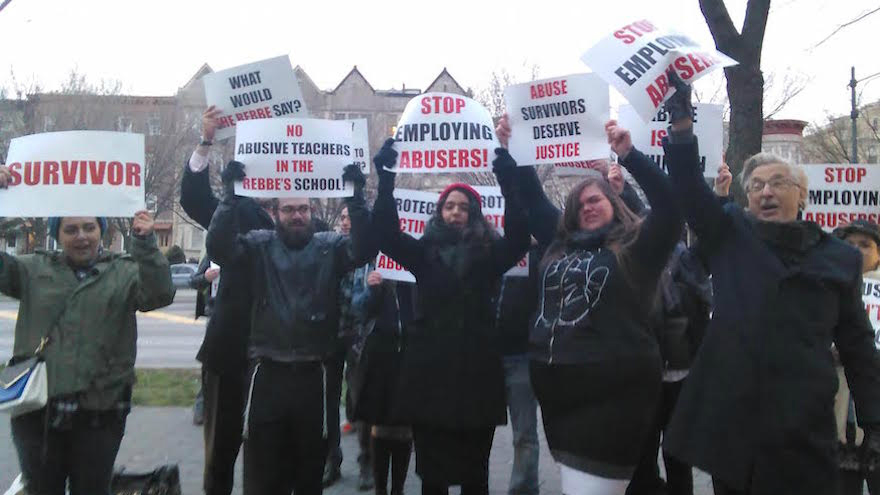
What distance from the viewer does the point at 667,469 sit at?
481 centimetres

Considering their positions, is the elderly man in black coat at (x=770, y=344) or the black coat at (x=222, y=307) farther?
the black coat at (x=222, y=307)

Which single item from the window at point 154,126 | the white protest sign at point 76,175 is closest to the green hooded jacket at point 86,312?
the white protest sign at point 76,175

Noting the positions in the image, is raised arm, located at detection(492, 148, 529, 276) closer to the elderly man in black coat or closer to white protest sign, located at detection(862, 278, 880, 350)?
the elderly man in black coat

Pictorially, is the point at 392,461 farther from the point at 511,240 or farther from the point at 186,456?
the point at 186,456

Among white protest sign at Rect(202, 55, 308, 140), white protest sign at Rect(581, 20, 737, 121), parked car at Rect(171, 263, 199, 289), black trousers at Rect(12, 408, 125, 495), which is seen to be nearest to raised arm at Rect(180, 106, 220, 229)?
white protest sign at Rect(202, 55, 308, 140)

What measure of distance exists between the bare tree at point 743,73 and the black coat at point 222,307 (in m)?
4.49

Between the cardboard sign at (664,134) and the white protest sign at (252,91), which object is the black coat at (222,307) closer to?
the white protest sign at (252,91)

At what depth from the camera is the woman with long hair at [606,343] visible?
352cm

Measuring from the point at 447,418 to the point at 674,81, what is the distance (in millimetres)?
1930

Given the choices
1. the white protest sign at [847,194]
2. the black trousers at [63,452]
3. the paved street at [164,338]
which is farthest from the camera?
the paved street at [164,338]

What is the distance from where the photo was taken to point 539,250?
4.66 m

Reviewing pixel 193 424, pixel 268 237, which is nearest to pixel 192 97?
pixel 193 424

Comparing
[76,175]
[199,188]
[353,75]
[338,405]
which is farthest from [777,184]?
[353,75]

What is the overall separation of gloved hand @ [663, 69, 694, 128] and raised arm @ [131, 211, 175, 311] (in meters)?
2.48
